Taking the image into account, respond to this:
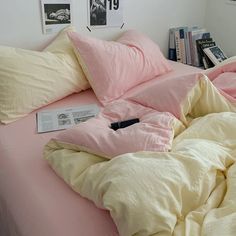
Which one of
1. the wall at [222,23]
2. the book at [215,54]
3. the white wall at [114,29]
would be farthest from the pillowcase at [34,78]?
the wall at [222,23]

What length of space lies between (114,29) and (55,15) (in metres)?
0.42

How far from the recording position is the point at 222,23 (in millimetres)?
2285

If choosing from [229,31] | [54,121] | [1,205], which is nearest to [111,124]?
[54,121]

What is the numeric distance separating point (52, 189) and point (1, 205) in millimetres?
236

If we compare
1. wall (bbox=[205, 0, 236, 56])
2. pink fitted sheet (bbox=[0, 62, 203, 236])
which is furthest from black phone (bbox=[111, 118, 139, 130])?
wall (bbox=[205, 0, 236, 56])

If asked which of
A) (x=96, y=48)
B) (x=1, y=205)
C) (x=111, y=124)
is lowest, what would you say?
(x=1, y=205)

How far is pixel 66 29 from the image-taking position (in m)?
1.63

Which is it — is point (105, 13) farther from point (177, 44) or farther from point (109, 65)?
point (177, 44)

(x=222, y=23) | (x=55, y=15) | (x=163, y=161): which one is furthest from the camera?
(x=222, y=23)

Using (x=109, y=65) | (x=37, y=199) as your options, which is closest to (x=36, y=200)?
(x=37, y=199)

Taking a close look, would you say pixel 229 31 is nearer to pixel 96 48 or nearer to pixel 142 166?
pixel 96 48

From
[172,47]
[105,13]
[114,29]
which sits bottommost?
[172,47]

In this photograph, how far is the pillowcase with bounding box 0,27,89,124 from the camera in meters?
1.28

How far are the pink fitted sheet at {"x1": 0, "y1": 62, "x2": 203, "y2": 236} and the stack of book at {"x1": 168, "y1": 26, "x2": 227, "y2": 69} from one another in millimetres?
1355
